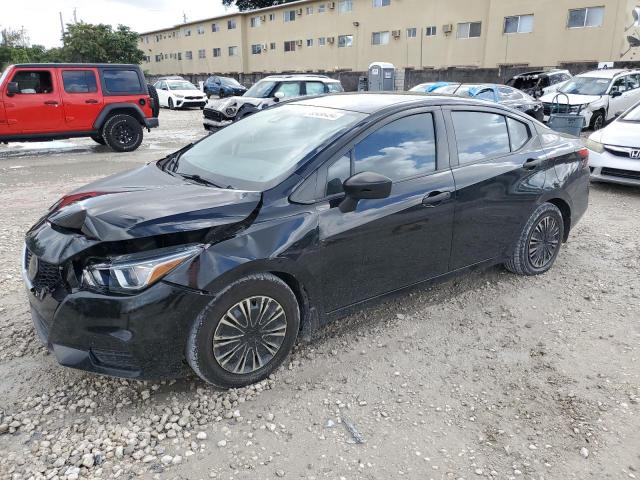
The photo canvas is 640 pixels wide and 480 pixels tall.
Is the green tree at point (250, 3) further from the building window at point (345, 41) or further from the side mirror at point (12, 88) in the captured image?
the side mirror at point (12, 88)

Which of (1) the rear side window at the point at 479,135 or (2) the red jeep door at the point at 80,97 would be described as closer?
(1) the rear side window at the point at 479,135

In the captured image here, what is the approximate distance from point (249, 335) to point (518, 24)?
29630 millimetres

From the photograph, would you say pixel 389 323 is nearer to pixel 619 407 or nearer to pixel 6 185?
pixel 619 407

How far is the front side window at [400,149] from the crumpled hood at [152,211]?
781 millimetres

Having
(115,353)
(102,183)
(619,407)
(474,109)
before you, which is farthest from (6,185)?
(619,407)

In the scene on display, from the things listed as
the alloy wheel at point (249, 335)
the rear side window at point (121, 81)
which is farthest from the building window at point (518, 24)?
the alloy wheel at point (249, 335)

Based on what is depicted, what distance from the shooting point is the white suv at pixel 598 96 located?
44.6ft

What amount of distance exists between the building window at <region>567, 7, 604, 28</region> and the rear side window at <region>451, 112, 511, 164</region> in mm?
25544

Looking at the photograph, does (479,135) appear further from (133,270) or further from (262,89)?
(262,89)

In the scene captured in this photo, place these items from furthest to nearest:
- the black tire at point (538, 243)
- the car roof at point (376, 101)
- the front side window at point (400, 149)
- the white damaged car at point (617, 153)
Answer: the white damaged car at point (617, 153) < the black tire at point (538, 243) < the car roof at point (376, 101) < the front side window at point (400, 149)

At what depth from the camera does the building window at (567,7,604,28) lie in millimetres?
24234

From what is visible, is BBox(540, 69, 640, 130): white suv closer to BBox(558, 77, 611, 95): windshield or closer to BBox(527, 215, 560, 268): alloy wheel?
BBox(558, 77, 611, 95): windshield

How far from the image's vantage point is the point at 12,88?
32.2 ft

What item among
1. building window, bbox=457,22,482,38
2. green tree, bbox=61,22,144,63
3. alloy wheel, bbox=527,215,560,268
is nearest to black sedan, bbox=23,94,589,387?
alloy wheel, bbox=527,215,560,268
